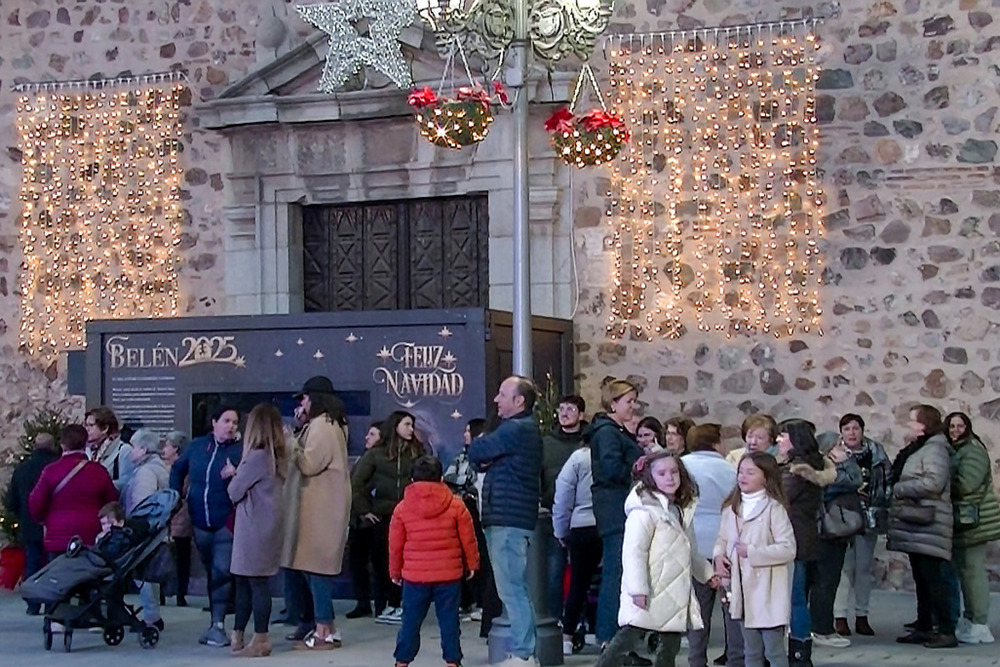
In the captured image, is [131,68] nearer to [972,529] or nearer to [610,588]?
[610,588]

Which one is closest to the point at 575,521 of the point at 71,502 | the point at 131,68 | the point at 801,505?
the point at 801,505

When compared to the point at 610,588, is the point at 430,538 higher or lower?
higher

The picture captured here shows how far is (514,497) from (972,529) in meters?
3.03

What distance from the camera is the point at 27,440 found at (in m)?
14.1

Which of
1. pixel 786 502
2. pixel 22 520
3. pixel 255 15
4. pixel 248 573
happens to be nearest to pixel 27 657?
pixel 248 573

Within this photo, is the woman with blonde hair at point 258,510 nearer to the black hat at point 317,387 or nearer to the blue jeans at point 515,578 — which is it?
the black hat at point 317,387

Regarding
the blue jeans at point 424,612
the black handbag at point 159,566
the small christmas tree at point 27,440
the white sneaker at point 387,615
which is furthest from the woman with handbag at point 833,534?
the small christmas tree at point 27,440

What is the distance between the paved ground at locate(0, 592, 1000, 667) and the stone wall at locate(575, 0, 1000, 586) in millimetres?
2127

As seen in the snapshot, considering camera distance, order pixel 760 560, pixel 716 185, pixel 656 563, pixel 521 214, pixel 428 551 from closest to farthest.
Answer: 1. pixel 656 563
2. pixel 760 560
3. pixel 428 551
4. pixel 521 214
5. pixel 716 185

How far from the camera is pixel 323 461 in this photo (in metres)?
9.95

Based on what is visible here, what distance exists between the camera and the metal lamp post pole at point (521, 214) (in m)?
9.80

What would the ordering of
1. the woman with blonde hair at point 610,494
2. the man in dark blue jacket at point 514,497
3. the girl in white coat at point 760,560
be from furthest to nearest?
the woman with blonde hair at point 610,494, the man in dark blue jacket at point 514,497, the girl in white coat at point 760,560

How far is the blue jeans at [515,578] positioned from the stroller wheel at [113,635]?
2.57 metres

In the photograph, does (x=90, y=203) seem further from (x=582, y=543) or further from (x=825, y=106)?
(x=582, y=543)
